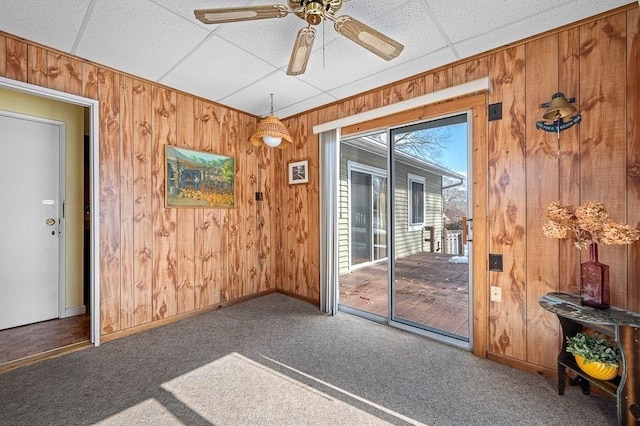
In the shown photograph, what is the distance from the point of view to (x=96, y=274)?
2.64m

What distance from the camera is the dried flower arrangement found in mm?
1662

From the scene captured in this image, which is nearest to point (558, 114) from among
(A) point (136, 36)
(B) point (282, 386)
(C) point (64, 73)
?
(B) point (282, 386)

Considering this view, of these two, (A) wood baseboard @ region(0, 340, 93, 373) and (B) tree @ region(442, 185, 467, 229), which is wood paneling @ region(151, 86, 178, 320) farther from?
(B) tree @ region(442, 185, 467, 229)

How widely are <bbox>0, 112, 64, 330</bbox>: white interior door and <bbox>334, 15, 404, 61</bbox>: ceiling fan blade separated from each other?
3.69 meters

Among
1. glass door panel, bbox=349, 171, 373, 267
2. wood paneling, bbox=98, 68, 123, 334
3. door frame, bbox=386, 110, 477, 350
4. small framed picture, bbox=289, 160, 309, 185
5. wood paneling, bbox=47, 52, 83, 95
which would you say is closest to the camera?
wood paneling, bbox=47, 52, 83, 95

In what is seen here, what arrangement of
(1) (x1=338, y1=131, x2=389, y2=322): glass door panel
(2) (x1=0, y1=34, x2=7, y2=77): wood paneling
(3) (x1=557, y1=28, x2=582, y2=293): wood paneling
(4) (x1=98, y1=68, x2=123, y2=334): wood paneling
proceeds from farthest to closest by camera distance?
(1) (x1=338, y1=131, x2=389, y2=322): glass door panel < (4) (x1=98, y1=68, x2=123, y2=334): wood paneling < (2) (x1=0, y1=34, x2=7, y2=77): wood paneling < (3) (x1=557, y1=28, x2=582, y2=293): wood paneling

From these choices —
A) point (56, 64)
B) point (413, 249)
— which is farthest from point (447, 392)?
point (56, 64)

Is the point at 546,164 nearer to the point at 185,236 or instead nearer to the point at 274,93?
the point at 274,93

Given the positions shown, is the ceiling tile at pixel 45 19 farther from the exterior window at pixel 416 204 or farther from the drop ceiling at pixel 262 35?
the exterior window at pixel 416 204

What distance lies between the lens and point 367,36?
169cm

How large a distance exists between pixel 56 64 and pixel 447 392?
4.22 metres

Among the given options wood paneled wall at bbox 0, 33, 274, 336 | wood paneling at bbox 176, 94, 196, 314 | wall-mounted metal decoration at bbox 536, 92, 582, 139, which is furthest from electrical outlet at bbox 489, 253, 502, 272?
wood paneling at bbox 176, 94, 196, 314

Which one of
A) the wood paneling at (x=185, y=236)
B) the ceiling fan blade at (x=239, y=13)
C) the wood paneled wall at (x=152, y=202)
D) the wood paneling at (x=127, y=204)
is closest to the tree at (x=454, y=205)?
the ceiling fan blade at (x=239, y=13)

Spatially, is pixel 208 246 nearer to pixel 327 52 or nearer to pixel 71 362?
pixel 71 362
